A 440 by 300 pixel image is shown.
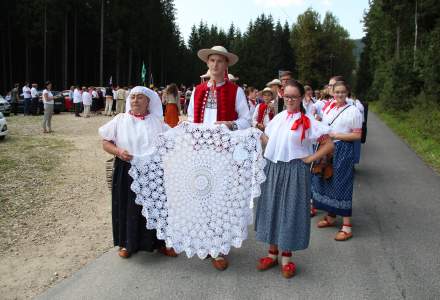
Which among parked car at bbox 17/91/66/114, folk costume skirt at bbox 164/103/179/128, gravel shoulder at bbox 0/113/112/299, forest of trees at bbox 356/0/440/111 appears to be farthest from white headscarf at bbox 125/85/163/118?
parked car at bbox 17/91/66/114

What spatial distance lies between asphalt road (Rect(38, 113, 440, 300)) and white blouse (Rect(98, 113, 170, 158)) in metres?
1.29

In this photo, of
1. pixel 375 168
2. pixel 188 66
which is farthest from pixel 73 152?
pixel 188 66

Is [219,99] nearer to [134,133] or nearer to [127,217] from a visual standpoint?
[134,133]

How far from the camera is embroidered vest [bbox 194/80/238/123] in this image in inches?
186

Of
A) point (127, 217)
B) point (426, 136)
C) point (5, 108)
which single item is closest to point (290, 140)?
point (127, 217)

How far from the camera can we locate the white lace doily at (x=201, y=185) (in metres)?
4.41

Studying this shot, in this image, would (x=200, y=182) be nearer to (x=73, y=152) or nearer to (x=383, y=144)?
(x=73, y=152)

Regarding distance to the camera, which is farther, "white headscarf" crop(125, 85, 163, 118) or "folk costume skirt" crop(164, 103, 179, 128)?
"folk costume skirt" crop(164, 103, 179, 128)

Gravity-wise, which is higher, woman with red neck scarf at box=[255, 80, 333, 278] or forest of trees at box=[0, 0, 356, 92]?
forest of trees at box=[0, 0, 356, 92]

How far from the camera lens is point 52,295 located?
4113 millimetres

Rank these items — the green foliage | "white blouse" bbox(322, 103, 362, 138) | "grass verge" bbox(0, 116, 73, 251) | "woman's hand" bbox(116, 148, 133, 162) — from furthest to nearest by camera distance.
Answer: the green foliage
"grass verge" bbox(0, 116, 73, 251)
"white blouse" bbox(322, 103, 362, 138)
"woman's hand" bbox(116, 148, 133, 162)

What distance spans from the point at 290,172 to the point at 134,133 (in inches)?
66.3

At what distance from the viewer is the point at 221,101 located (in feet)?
15.5

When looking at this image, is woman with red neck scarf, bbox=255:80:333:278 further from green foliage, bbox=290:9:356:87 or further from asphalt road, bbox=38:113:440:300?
green foliage, bbox=290:9:356:87
